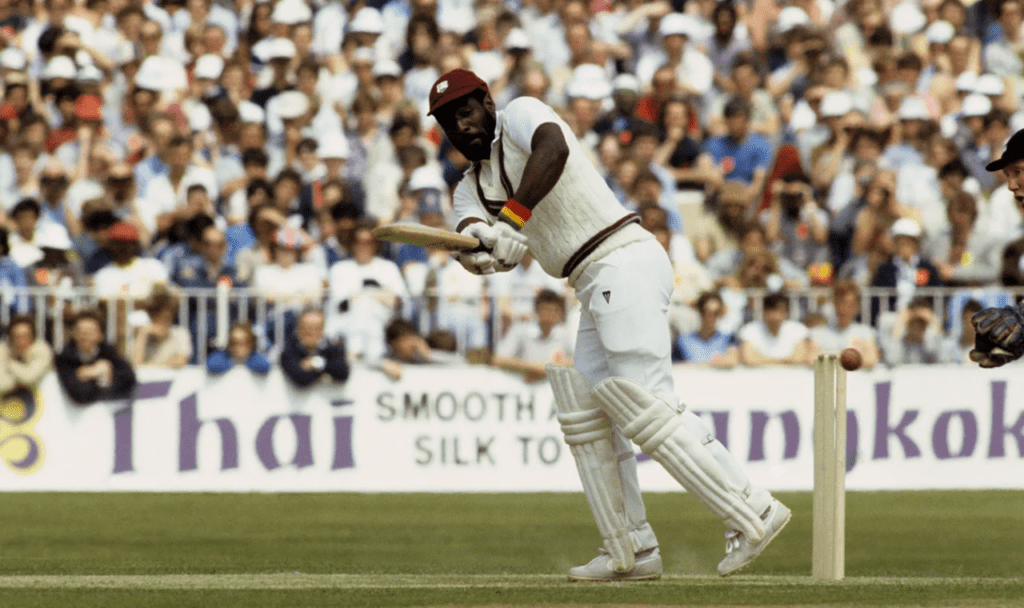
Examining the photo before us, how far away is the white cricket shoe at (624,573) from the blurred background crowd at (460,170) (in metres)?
6.12

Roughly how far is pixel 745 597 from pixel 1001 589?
994 mm

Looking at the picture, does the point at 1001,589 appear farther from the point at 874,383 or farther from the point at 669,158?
the point at 669,158

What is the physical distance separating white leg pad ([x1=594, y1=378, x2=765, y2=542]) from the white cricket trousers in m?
0.06

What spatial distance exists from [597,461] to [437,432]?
20.5ft

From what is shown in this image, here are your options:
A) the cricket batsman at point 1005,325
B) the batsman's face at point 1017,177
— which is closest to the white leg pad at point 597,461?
the cricket batsman at point 1005,325

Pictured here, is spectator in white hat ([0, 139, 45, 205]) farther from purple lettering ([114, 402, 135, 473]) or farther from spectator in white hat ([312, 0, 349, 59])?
spectator in white hat ([312, 0, 349, 59])

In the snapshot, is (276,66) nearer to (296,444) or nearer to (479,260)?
(296,444)

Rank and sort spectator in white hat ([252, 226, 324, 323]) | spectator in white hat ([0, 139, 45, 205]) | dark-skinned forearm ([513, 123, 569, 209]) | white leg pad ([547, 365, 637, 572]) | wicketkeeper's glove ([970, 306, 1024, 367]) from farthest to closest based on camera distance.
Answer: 1. spectator in white hat ([0, 139, 45, 205])
2. spectator in white hat ([252, 226, 324, 323])
3. white leg pad ([547, 365, 637, 572])
4. dark-skinned forearm ([513, 123, 569, 209])
5. wicketkeeper's glove ([970, 306, 1024, 367])

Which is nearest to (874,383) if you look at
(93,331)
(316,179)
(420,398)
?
(420,398)

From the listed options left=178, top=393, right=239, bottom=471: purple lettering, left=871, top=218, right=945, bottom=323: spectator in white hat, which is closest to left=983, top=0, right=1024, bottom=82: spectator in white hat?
left=871, top=218, right=945, bottom=323: spectator in white hat

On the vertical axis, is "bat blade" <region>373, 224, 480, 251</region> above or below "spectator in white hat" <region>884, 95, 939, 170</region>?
below

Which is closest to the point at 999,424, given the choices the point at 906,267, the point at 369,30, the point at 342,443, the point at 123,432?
the point at 906,267

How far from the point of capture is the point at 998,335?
18.3 feet

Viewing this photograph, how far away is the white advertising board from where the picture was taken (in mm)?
12781
